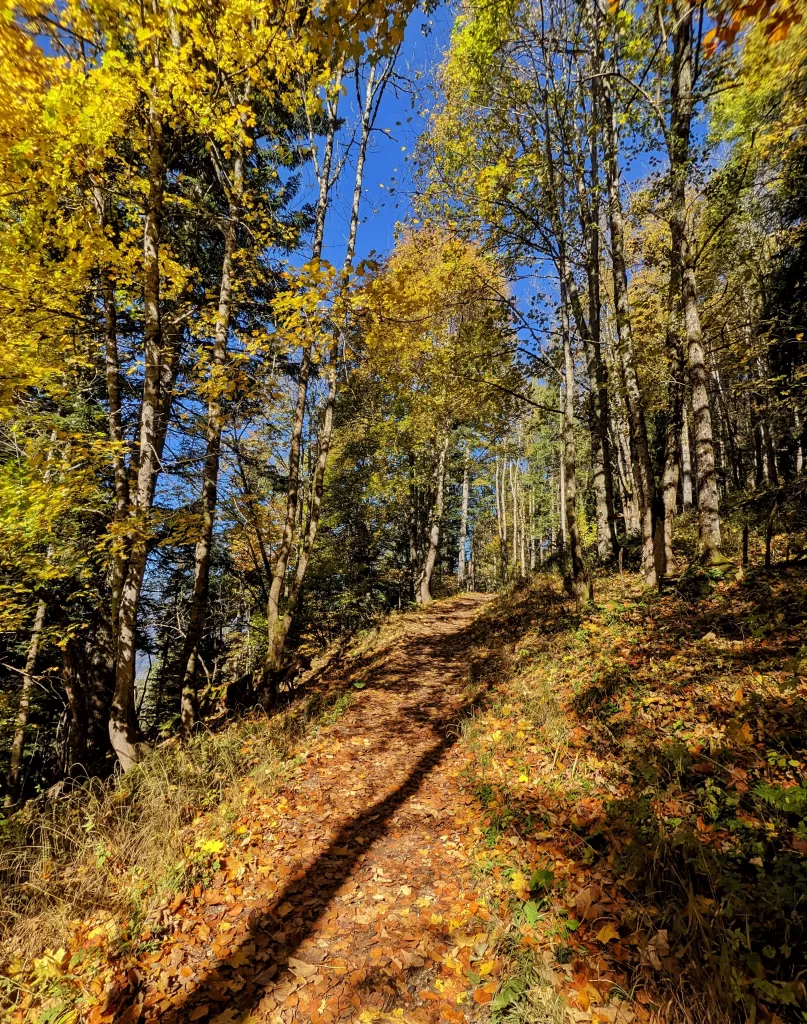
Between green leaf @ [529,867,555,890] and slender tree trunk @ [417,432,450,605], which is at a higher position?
slender tree trunk @ [417,432,450,605]

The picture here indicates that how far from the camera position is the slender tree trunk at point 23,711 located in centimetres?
844

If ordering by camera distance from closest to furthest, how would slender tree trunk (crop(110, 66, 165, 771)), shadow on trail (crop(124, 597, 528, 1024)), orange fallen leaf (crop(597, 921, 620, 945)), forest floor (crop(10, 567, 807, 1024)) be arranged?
forest floor (crop(10, 567, 807, 1024)) → orange fallen leaf (crop(597, 921, 620, 945)) → shadow on trail (crop(124, 597, 528, 1024)) → slender tree trunk (crop(110, 66, 165, 771))

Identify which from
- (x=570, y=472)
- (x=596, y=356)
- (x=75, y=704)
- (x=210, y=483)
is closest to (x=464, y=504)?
(x=596, y=356)

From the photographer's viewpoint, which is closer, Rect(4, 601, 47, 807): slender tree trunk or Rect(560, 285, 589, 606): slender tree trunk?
Rect(4, 601, 47, 807): slender tree trunk

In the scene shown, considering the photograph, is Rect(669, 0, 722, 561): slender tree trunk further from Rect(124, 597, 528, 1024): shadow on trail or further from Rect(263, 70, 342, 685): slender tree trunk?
Rect(263, 70, 342, 685): slender tree trunk

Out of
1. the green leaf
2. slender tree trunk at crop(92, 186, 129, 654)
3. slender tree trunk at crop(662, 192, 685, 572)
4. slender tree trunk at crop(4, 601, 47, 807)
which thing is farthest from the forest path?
slender tree trunk at crop(662, 192, 685, 572)

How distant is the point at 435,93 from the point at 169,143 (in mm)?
5367

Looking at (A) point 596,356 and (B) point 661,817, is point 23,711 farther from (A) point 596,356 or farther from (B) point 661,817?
(A) point 596,356

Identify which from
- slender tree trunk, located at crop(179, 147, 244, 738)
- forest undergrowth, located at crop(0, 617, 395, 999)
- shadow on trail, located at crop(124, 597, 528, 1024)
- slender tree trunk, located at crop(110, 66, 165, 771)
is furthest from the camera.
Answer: slender tree trunk, located at crop(179, 147, 244, 738)

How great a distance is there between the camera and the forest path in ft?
9.56

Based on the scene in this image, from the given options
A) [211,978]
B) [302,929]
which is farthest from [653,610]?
[211,978]

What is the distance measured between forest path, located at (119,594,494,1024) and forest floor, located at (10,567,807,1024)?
17mm

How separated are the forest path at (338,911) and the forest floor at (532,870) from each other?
0.06ft

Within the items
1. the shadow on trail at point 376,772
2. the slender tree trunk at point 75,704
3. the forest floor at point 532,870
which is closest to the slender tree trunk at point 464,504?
the shadow on trail at point 376,772
